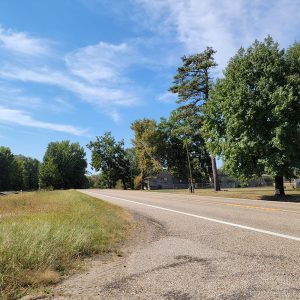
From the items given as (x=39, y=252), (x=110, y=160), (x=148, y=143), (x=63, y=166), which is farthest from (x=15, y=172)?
(x=39, y=252)

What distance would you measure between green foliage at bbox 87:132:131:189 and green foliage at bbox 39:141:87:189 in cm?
1693

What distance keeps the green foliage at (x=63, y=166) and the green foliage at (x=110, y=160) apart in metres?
16.9

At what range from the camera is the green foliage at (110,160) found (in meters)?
108

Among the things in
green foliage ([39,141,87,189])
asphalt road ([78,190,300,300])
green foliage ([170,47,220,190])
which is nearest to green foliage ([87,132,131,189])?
green foliage ([39,141,87,189])

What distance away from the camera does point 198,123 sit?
46344 mm

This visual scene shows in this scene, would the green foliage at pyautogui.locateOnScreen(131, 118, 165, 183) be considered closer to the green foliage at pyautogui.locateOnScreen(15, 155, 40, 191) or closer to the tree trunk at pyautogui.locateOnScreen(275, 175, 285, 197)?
the tree trunk at pyautogui.locateOnScreen(275, 175, 285, 197)

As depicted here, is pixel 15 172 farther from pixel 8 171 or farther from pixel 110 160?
pixel 110 160

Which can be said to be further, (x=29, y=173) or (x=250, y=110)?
(x=29, y=173)

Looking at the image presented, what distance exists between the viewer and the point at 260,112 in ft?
87.3

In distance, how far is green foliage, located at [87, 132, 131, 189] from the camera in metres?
108

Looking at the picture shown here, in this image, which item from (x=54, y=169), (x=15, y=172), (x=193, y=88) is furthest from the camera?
(x=15, y=172)

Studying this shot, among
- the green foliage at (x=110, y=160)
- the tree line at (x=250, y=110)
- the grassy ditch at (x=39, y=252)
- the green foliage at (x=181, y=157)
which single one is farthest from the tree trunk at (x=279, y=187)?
the green foliage at (x=110, y=160)

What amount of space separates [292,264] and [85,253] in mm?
4121

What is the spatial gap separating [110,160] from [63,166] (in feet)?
79.0
